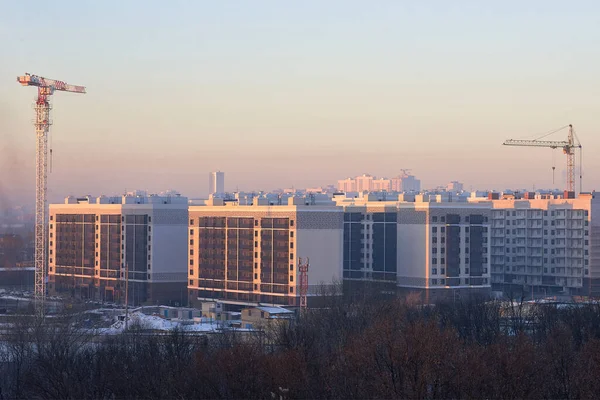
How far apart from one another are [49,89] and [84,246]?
5.56 meters

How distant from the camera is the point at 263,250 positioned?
29266 mm

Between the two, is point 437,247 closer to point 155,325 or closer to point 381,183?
point 155,325

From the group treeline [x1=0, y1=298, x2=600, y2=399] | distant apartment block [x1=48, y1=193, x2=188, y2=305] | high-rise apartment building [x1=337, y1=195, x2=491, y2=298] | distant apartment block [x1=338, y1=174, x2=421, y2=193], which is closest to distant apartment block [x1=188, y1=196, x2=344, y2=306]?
distant apartment block [x1=48, y1=193, x2=188, y2=305]

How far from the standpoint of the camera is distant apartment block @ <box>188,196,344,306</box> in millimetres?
28578

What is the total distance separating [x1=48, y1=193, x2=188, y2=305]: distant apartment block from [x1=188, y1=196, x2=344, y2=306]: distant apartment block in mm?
1598

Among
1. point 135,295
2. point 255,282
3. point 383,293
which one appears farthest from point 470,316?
point 135,295

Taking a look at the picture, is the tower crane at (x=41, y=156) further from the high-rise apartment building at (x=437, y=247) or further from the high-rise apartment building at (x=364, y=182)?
the high-rise apartment building at (x=364, y=182)

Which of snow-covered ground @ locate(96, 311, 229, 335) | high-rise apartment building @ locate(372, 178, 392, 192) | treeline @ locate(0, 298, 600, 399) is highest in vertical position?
high-rise apartment building @ locate(372, 178, 392, 192)

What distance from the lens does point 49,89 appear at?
101 feet

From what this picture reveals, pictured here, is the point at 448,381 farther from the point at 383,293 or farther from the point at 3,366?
the point at 383,293

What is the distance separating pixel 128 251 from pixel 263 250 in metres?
5.17

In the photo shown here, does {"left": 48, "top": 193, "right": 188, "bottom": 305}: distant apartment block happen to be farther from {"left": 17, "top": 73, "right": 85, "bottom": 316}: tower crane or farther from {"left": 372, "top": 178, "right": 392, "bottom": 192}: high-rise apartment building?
{"left": 372, "top": 178, "right": 392, "bottom": 192}: high-rise apartment building

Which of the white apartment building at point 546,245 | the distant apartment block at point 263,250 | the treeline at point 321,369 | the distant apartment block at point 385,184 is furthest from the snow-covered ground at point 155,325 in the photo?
the distant apartment block at point 385,184

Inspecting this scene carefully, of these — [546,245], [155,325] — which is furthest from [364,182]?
[155,325]
